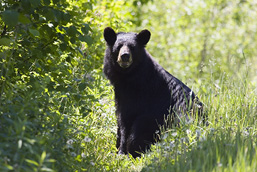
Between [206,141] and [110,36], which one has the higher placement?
[110,36]

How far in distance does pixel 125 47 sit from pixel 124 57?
0.17 metres

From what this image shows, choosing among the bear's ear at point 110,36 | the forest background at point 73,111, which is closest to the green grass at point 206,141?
the forest background at point 73,111

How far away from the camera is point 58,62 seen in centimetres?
581

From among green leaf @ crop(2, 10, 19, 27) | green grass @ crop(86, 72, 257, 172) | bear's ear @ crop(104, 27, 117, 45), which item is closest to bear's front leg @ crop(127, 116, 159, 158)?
green grass @ crop(86, 72, 257, 172)

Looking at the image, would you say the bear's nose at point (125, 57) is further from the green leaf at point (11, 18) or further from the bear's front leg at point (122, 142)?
the green leaf at point (11, 18)

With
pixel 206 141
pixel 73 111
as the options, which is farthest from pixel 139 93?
pixel 206 141

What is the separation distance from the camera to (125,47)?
6.66 m

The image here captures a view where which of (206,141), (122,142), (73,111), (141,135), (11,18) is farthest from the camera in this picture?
(122,142)

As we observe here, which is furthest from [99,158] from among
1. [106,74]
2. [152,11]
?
[152,11]

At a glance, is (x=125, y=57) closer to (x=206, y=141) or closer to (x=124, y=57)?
(x=124, y=57)

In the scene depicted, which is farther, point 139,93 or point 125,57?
point 139,93

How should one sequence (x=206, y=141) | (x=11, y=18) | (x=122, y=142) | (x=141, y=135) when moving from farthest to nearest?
(x=122, y=142), (x=141, y=135), (x=206, y=141), (x=11, y=18)

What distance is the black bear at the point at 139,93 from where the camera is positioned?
6.57 m

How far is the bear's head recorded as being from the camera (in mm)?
6629
